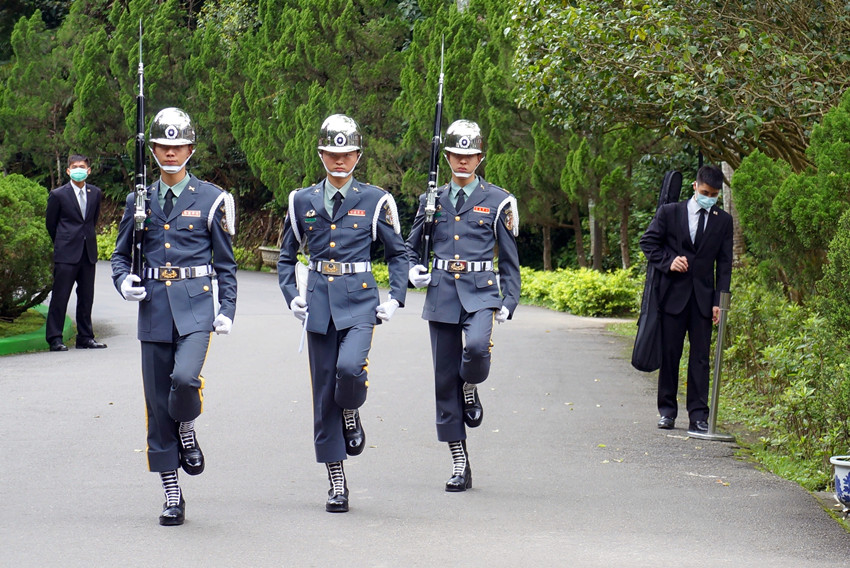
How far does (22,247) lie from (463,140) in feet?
26.9

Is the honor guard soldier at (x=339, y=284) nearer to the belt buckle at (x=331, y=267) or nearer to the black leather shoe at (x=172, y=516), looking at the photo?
the belt buckle at (x=331, y=267)

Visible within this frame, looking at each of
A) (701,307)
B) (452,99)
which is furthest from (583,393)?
(452,99)

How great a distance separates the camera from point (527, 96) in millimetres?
15047

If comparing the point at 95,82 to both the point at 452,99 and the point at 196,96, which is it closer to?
the point at 196,96

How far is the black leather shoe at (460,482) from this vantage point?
740cm

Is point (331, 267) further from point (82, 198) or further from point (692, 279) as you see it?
point (82, 198)

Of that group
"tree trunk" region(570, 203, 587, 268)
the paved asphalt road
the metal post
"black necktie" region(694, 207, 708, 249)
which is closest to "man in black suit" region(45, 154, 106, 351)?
the paved asphalt road

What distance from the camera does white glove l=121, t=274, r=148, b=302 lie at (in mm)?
6586

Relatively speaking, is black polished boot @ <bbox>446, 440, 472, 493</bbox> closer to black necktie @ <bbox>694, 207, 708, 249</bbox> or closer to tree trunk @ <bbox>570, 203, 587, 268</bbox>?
black necktie @ <bbox>694, 207, 708, 249</bbox>

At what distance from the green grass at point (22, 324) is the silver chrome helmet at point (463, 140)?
849 centimetres

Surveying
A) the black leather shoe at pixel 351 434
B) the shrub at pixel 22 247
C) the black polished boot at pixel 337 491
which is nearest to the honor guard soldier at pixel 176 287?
the black polished boot at pixel 337 491

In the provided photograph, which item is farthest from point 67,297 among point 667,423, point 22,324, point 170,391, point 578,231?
point 578,231

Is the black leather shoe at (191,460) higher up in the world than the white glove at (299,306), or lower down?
lower down

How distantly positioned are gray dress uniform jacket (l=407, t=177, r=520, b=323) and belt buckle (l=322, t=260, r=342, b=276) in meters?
0.71
